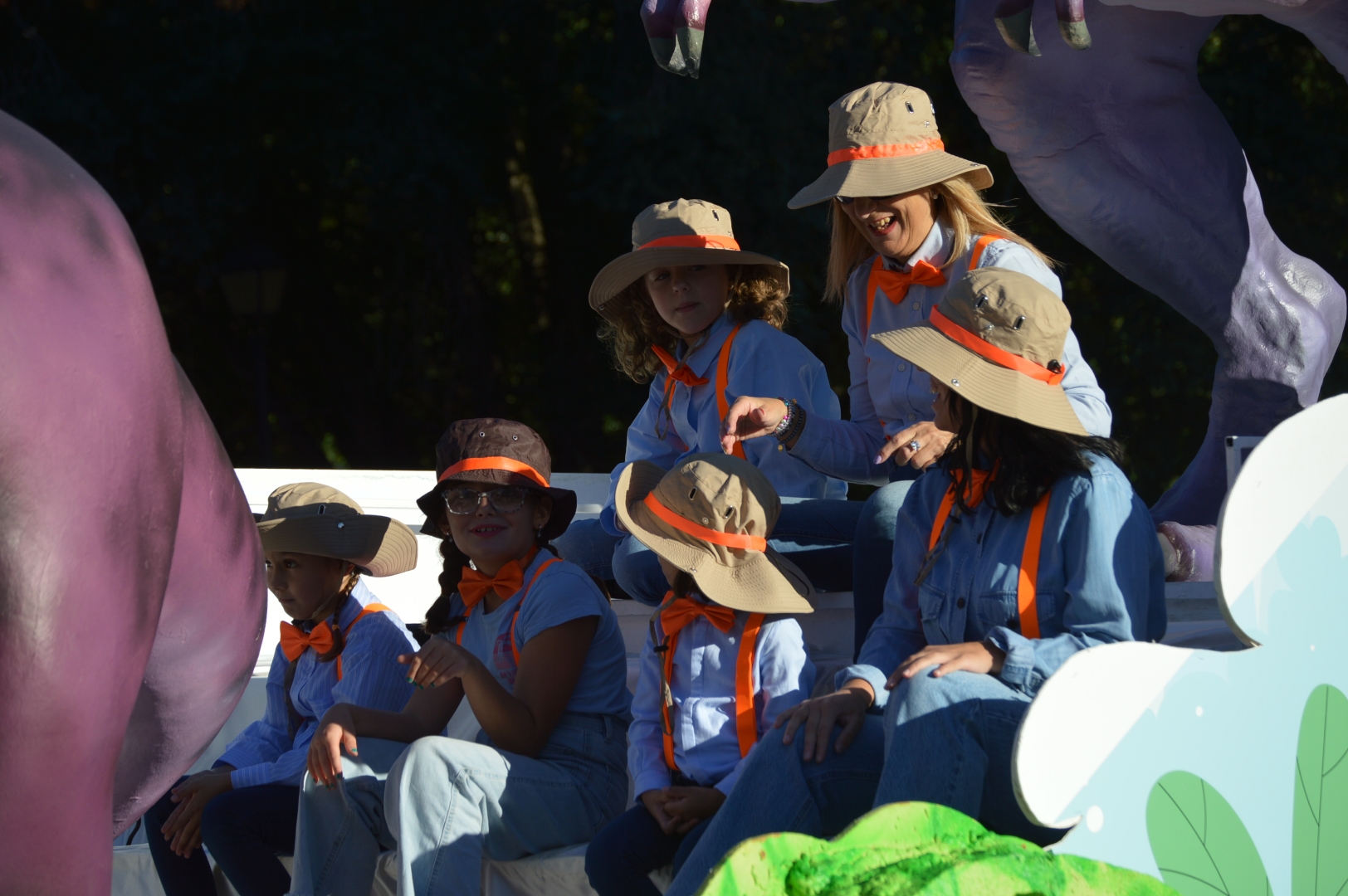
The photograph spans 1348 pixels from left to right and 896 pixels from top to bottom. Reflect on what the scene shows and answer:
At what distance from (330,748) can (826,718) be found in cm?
102

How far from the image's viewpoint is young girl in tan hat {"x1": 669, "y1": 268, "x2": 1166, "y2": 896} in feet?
6.54

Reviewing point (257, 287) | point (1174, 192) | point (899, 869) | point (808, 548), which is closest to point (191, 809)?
point (808, 548)

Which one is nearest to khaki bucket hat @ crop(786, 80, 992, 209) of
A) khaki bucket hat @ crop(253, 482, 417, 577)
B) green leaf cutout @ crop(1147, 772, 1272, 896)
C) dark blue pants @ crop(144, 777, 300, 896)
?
khaki bucket hat @ crop(253, 482, 417, 577)

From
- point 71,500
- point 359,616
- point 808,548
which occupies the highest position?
point 71,500

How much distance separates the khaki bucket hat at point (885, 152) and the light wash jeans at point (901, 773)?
1171mm

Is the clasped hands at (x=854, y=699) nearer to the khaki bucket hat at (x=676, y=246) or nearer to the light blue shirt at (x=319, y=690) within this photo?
the light blue shirt at (x=319, y=690)

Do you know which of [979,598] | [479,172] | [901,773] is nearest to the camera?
[901,773]

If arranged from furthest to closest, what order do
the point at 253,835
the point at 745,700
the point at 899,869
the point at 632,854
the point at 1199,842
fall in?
the point at 253,835
the point at 745,700
the point at 632,854
the point at 1199,842
the point at 899,869

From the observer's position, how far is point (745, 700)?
2.55m

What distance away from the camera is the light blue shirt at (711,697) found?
8.36 feet

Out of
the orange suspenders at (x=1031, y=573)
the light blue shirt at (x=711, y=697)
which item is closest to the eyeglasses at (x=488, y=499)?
the light blue shirt at (x=711, y=697)

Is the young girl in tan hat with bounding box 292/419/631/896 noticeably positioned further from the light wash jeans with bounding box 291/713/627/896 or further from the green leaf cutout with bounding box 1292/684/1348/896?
the green leaf cutout with bounding box 1292/684/1348/896

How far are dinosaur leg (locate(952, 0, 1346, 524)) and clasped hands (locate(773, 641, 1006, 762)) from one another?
167 cm

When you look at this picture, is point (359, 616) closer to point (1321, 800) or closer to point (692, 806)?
point (692, 806)
